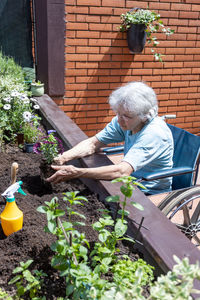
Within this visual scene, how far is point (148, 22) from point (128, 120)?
2.37m

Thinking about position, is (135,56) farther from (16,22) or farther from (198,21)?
(16,22)

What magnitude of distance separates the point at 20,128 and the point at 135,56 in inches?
89.0

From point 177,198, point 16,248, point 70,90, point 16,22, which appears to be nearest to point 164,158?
point 177,198

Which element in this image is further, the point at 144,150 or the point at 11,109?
the point at 11,109

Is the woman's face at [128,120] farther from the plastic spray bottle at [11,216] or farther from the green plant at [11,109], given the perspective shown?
the green plant at [11,109]

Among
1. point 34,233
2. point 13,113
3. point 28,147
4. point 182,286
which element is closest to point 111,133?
point 28,147

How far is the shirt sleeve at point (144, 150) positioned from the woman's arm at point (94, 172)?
62mm

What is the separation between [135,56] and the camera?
4.51 meters

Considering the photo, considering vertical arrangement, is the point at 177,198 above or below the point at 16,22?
below

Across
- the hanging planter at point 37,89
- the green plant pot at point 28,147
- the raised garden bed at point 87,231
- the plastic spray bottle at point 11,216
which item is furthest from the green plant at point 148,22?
the plastic spray bottle at point 11,216

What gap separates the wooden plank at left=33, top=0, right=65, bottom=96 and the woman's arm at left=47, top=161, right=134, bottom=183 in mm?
2235

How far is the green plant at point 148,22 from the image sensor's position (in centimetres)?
404

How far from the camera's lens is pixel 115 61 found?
14.5 feet

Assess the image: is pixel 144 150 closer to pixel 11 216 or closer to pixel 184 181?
pixel 184 181
